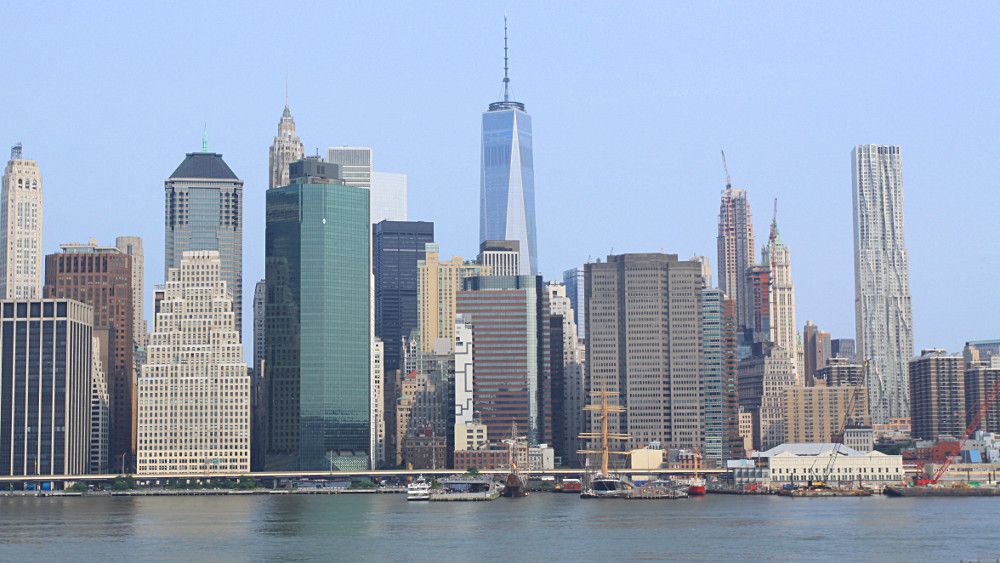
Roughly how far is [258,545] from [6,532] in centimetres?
4171

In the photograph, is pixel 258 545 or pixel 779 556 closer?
pixel 779 556

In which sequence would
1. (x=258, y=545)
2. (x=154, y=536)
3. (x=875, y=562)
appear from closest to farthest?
1. (x=875, y=562)
2. (x=258, y=545)
3. (x=154, y=536)

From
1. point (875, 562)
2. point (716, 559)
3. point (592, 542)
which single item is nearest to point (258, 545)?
point (592, 542)

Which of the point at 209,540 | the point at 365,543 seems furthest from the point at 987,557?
the point at 209,540

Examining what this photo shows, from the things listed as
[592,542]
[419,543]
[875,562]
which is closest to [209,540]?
[419,543]

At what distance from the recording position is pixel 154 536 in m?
183

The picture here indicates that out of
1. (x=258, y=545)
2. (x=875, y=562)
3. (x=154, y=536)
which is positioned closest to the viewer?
(x=875, y=562)

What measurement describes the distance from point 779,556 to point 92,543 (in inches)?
2730

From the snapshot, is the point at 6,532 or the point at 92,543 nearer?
the point at 92,543

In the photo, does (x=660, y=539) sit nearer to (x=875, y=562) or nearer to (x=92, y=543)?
(x=875, y=562)

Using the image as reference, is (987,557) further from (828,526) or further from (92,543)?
(92,543)

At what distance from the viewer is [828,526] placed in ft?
634

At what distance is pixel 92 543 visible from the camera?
17212 cm

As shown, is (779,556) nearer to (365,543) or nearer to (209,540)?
(365,543)
